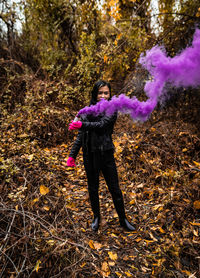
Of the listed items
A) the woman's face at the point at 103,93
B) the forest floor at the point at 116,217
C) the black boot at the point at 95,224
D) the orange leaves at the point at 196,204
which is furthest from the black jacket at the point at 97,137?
the orange leaves at the point at 196,204

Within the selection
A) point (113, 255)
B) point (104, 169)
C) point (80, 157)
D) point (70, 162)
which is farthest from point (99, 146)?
point (80, 157)

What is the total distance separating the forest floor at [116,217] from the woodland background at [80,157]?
0.05 ft

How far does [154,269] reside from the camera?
77.0 inches

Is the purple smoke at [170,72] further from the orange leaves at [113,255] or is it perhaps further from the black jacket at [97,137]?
the orange leaves at [113,255]

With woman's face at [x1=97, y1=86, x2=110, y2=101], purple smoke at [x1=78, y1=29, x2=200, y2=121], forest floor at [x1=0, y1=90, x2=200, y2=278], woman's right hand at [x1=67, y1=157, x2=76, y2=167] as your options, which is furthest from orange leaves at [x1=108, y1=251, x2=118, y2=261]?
woman's face at [x1=97, y1=86, x2=110, y2=101]

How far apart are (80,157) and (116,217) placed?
2.33 meters

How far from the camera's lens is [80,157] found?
495 cm

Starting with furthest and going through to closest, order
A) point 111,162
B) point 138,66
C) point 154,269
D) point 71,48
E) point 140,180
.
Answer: point 71,48 < point 138,66 < point 140,180 < point 111,162 < point 154,269

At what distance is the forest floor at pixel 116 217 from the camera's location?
183 cm

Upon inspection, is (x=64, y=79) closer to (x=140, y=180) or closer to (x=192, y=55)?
(x=140, y=180)

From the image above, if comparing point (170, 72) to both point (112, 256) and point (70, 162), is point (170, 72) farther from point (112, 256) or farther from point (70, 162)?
point (112, 256)

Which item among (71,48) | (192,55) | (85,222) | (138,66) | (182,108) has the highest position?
(71,48)

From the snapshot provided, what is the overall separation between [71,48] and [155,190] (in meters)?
6.48

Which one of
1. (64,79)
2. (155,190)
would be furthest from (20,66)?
(155,190)
